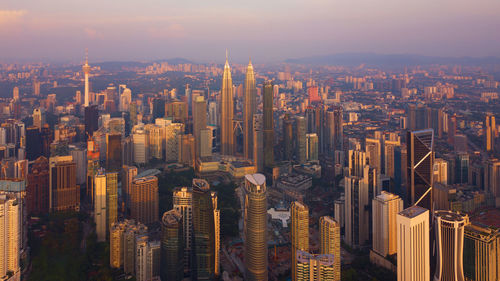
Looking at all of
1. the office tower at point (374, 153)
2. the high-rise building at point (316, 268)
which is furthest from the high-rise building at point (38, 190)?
the office tower at point (374, 153)

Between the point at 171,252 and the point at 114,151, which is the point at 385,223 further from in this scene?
the point at 114,151

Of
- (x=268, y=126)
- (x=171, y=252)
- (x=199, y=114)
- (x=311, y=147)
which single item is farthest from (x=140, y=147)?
(x=171, y=252)

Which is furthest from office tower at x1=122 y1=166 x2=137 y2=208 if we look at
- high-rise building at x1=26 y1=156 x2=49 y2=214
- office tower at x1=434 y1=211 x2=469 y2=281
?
office tower at x1=434 y1=211 x2=469 y2=281

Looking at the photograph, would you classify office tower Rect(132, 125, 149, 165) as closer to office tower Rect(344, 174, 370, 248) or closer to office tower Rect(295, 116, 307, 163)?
office tower Rect(295, 116, 307, 163)

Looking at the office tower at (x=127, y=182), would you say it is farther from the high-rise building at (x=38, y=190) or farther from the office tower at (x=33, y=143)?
the office tower at (x=33, y=143)

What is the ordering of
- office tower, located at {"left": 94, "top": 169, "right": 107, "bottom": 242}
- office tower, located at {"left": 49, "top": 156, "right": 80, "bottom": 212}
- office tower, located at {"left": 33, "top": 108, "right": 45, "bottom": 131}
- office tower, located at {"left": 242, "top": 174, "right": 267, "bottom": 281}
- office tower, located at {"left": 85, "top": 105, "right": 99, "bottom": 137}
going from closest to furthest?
office tower, located at {"left": 242, "top": 174, "right": 267, "bottom": 281}
office tower, located at {"left": 94, "top": 169, "right": 107, "bottom": 242}
office tower, located at {"left": 49, "top": 156, "right": 80, "bottom": 212}
office tower, located at {"left": 33, "top": 108, "right": 45, "bottom": 131}
office tower, located at {"left": 85, "top": 105, "right": 99, "bottom": 137}
